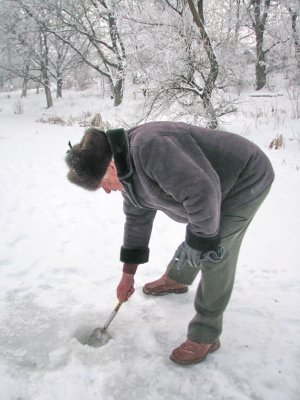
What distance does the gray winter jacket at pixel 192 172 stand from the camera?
1538 mm

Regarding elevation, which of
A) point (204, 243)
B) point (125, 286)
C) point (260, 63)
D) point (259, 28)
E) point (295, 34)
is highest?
point (259, 28)

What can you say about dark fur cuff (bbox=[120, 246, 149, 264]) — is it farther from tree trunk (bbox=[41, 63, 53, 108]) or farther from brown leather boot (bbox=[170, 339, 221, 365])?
tree trunk (bbox=[41, 63, 53, 108])

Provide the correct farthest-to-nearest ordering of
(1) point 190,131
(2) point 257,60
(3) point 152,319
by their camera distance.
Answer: (2) point 257,60, (3) point 152,319, (1) point 190,131

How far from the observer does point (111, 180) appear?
1760 mm

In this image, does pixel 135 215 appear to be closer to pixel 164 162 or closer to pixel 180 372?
pixel 164 162

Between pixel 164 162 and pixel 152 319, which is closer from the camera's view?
pixel 164 162

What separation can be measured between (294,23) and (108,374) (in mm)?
16010

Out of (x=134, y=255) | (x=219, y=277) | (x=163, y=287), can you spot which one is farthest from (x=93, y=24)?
(x=219, y=277)

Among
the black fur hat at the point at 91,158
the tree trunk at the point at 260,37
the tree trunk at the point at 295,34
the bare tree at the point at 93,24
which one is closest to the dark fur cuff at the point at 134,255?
the black fur hat at the point at 91,158

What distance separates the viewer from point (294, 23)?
14148 mm

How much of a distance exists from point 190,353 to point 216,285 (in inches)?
17.8

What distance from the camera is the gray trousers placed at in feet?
5.98

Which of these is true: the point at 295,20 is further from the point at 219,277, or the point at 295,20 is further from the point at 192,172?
the point at 192,172

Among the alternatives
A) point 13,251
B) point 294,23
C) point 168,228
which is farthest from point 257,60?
point 13,251
